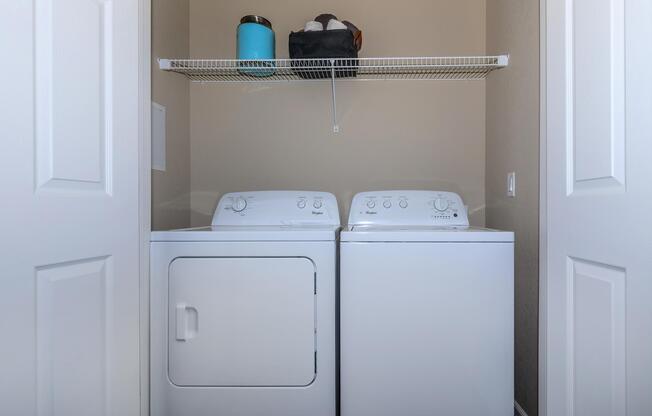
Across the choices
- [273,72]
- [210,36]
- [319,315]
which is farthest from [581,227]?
[210,36]

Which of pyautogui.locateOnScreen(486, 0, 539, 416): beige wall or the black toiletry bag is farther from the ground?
the black toiletry bag

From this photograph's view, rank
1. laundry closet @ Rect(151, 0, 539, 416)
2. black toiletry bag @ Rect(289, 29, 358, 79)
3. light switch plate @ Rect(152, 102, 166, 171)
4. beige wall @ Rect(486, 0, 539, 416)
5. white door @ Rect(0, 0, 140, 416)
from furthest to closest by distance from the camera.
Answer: laundry closet @ Rect(151, 0, 539, 416), black toiletry bag @ Rect(289, 29, 358, 79), light switch plate @ Rect(152, 102, 166, 171), beige wall @ Rect(486, 0, 539, 416), white door @ Rect(0, 0, 140, 416)

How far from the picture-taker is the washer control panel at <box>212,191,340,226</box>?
190cm

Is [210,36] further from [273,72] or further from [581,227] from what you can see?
[581,227]

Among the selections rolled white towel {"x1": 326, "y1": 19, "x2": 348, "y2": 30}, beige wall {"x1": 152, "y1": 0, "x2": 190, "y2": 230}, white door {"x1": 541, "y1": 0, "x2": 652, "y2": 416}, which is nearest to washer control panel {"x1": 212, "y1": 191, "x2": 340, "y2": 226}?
beige wall {"x1": 152, "y1": 0, "x2": 190, "y2": 230}

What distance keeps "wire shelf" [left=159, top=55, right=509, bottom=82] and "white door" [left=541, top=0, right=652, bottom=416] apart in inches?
31.0

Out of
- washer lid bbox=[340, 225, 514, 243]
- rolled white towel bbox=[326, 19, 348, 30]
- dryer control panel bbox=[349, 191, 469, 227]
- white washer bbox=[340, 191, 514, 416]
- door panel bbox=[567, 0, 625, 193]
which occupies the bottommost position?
white washer bbox=[340, 191, 514, 416]

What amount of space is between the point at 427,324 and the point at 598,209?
26.6 inches

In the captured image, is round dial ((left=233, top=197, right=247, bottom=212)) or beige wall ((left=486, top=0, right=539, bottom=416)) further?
round dial ((left=233, top=197, right=247, bottom=212))

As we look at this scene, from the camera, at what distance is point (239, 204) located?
1.94 metres

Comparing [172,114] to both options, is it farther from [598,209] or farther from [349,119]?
[598,209]

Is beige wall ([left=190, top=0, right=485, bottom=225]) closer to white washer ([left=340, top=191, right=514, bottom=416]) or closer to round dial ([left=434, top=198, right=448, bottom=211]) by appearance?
round dial ([left=434, top=198, right=448, bottom=211])

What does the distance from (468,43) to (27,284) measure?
2241mm

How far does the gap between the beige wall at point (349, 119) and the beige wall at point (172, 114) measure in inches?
3.4
